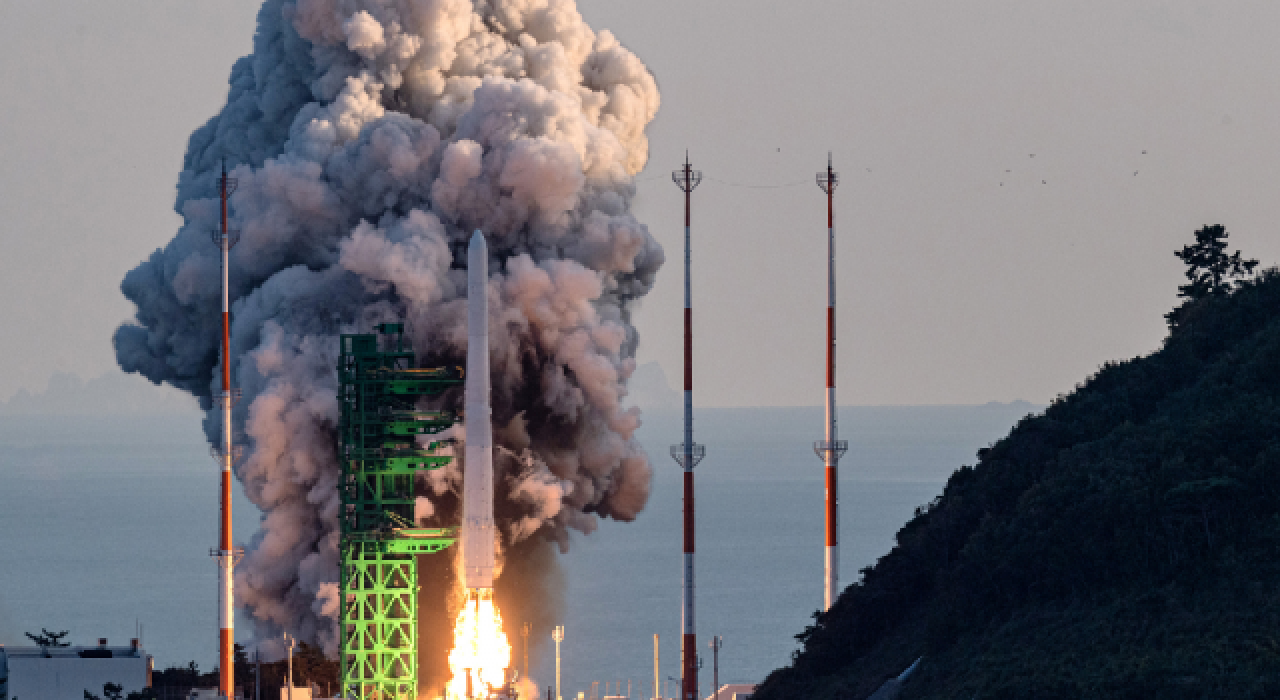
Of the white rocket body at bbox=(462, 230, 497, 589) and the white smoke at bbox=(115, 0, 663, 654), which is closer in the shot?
the white rocket body at bbox=(462, 230, 497, 589)

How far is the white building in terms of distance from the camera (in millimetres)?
61594

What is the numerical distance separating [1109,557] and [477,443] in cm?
1955

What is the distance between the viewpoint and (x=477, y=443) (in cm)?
5819

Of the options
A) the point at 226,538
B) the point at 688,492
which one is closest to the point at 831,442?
the point at 688,492

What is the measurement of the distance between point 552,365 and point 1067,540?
26537 millimetres

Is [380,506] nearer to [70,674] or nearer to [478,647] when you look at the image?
[478,647]

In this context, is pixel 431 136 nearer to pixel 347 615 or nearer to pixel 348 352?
pixel 348 352

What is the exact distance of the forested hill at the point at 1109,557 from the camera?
136 feet

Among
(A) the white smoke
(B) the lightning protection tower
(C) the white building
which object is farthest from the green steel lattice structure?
(C) the white building

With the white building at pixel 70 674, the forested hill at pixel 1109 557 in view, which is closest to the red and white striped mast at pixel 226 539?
the white building at pixel 70 674

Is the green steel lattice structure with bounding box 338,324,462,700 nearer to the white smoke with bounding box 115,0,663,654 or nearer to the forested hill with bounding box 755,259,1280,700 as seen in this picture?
the white smoke with bounding box 115,0,663,654

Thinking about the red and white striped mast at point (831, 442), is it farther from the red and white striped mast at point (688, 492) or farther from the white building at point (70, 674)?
the white building at point (70, 674)

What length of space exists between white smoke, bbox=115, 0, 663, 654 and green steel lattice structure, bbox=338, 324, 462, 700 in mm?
4316

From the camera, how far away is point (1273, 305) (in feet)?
189
